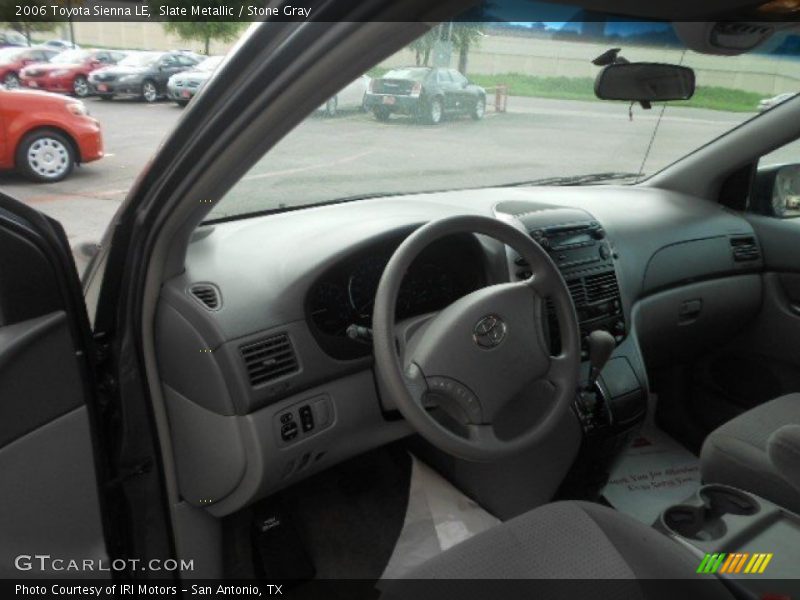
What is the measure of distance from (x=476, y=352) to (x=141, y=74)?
1112 millimetres

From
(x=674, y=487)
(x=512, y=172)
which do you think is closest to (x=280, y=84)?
(x=512, y=172)

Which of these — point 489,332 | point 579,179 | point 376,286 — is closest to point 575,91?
point 579,179

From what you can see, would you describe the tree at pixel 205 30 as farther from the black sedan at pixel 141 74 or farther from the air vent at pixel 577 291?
the air vent at pixel 577 291

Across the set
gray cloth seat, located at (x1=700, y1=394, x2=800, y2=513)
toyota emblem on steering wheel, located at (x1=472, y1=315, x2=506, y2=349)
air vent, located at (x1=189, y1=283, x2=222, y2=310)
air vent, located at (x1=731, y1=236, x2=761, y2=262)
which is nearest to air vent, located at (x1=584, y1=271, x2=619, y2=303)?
gray cloth seat, located at (x1=700, y1=394, x2=800, y2=513)

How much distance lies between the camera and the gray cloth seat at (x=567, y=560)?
1294 millimetres

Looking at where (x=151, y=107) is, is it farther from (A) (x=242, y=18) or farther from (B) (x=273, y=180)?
(A) (x=242, y=18)

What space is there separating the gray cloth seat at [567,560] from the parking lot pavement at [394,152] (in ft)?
2.95

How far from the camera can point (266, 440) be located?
1961 millimetres

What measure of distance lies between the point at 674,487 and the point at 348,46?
2.72 m

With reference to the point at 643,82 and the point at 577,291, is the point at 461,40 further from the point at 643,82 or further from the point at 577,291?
the point at 577,291

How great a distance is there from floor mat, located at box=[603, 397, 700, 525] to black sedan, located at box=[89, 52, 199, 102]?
2.17m

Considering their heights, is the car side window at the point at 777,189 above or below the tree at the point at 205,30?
below

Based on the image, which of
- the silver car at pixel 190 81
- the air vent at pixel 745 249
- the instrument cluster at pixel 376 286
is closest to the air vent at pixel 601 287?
the instrument cluster at pixel 376 286

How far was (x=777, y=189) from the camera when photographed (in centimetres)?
332
